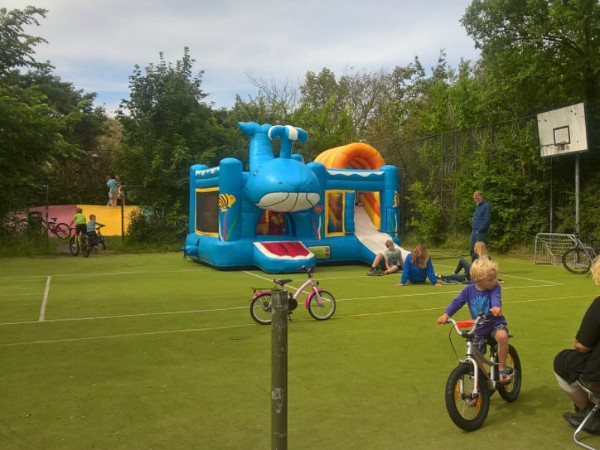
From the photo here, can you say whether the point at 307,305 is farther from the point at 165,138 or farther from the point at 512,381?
the point at 165,138

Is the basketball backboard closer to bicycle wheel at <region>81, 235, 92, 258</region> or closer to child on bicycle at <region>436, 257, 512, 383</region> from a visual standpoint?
child on bicycle at <region>436, 257, 512, 383</region>

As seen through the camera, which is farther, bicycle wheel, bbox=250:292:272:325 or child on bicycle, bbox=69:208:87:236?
child on bicycle, bbox=69:208:87:236

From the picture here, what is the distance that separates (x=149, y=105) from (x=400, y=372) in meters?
19.3

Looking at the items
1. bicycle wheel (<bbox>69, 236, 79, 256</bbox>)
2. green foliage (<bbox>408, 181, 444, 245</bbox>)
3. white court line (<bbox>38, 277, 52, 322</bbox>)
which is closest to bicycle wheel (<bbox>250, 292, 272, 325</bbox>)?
white court line (<bbox>38, 277, 52, 322</bbox>)

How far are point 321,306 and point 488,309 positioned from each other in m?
3.83

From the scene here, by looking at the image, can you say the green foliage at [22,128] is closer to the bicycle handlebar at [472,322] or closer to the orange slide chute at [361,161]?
the orange slide chute at [361,161]

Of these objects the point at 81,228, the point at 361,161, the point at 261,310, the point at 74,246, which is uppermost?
the point at 361,161

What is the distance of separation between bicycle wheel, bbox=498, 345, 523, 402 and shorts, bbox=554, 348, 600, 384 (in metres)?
0.81

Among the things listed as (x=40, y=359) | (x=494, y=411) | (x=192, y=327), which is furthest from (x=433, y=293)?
(x=40, y=359)

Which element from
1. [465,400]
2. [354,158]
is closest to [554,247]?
[354,158]

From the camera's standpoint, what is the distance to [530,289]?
429 inches

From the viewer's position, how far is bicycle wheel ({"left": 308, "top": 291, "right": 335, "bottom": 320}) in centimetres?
812

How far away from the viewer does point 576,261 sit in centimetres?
1355

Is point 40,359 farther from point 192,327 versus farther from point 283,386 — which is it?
point 283,386
